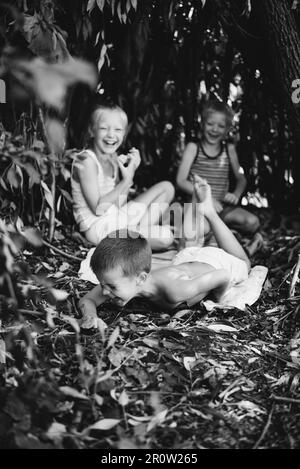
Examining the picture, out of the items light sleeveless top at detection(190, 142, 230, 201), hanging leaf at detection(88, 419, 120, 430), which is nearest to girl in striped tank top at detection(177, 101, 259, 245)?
light sleeveless top at detection(190, 142, 230, 201)

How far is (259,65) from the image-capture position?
3.66m

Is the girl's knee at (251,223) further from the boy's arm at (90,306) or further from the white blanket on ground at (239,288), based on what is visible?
the boy's arm at (90,306)

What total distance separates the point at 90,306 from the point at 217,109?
205 cm

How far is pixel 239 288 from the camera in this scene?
122 inches

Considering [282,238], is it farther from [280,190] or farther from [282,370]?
[282,370]

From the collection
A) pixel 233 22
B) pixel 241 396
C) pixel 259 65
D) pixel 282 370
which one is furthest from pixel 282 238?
pixel 241 396

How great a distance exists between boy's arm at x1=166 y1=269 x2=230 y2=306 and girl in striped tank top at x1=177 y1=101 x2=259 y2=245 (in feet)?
3.67

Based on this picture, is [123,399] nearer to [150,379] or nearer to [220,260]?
[150,379]

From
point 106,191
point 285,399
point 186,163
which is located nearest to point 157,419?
point 285,399

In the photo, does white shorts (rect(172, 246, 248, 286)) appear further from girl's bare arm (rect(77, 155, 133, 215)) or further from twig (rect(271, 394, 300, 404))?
twig (rect(271, 394, 300, 404))

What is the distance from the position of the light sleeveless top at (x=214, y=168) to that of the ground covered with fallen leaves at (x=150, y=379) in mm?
1656

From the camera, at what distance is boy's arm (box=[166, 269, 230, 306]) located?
2707mm

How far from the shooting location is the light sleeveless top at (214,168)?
4.35 metres

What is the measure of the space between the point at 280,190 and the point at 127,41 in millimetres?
1661
